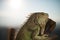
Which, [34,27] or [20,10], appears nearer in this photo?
[34,27]

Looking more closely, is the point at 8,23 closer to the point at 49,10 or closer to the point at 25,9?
the point at 25,9

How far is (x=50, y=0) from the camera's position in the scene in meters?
1.20

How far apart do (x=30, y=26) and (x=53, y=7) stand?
33 centimetres

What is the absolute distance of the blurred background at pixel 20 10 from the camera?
1.15 meters

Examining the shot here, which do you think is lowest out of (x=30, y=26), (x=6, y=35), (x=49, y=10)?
(x=6, y=35)

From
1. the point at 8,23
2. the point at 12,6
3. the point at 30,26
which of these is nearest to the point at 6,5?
the point at 12,6

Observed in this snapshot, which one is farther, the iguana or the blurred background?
the blurred background

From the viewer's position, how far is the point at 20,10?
1.17 metres

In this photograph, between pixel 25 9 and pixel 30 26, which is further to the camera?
pixel 25 9

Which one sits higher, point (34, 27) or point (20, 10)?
point (20, 10)

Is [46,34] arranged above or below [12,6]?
below

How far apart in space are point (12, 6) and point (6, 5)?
0.17 ft

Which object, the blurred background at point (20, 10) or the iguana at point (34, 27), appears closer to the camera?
the iguana at point (34, 27)

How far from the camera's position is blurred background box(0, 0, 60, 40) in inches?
45.3
